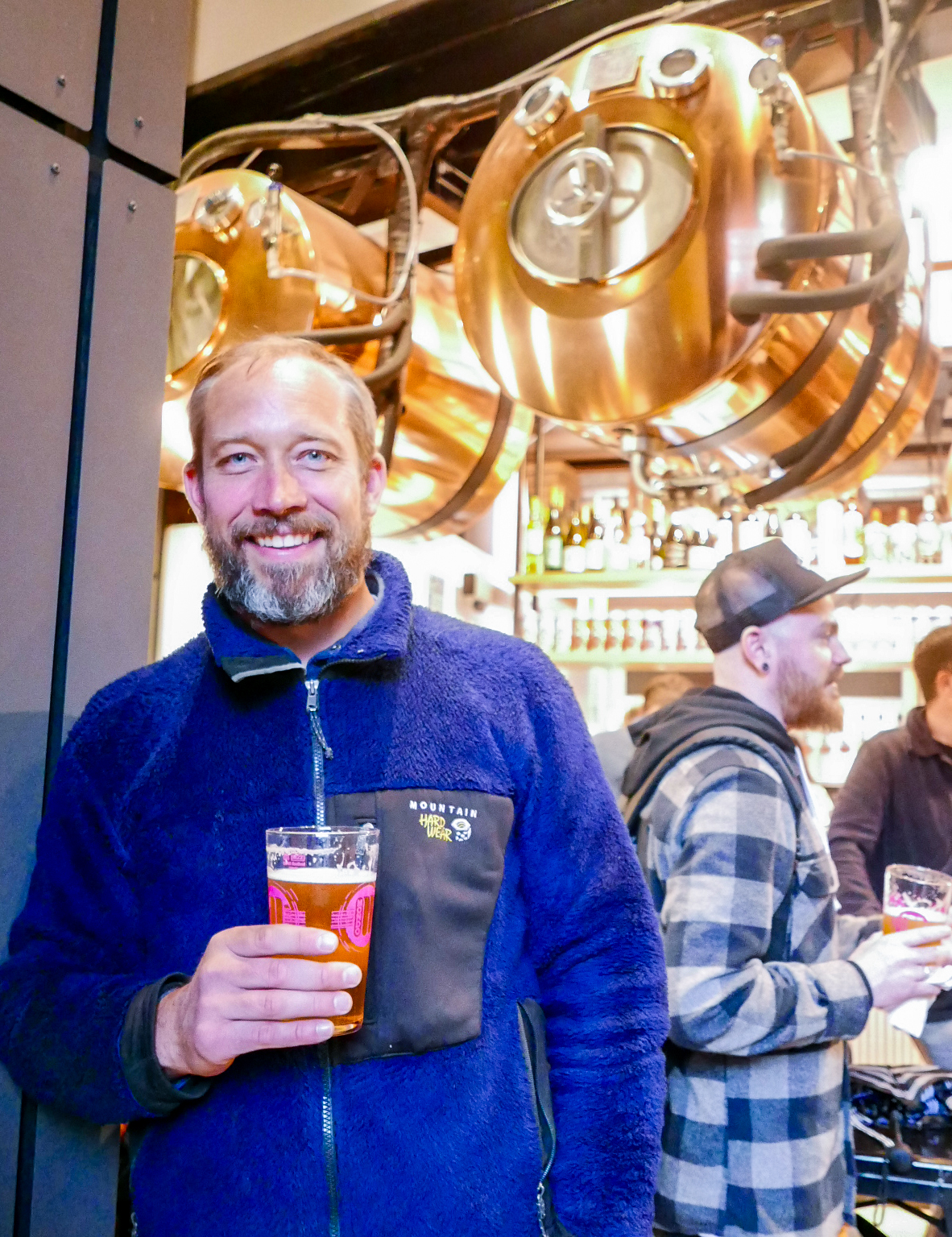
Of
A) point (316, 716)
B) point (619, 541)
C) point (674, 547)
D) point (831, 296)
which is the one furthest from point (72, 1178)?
point (619, 541)

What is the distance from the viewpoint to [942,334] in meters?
3.36

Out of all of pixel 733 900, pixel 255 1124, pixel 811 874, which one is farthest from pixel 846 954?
pixel 255 1124

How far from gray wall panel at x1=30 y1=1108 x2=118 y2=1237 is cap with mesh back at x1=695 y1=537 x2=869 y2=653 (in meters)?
1.32

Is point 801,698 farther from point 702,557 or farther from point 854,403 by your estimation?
point 702,557

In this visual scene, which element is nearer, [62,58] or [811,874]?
[62,58]

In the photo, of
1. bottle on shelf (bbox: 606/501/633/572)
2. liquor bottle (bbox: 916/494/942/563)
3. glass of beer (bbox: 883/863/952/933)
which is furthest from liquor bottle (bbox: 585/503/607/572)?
glass of beer (bbox: 883/863/952/933)

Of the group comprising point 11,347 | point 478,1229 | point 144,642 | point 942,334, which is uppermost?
point 942,334

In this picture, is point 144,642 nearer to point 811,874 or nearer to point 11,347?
point 11,347

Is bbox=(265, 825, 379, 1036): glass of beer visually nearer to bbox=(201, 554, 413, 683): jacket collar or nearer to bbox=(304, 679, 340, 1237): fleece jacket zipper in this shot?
bbox=(304, 679, 340, 1237): fleece jacket zipper

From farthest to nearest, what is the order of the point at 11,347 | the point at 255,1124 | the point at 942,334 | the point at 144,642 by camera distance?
the point at 942,334 < the point at 144,642 < the point at 11,347 < the point at 255,1124

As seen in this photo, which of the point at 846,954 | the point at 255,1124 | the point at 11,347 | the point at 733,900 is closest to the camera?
the point at 255,1124

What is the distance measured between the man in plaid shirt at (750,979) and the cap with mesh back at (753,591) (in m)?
0.20

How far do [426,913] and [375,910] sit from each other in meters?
0.05

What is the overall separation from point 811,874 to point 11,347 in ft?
4.57
